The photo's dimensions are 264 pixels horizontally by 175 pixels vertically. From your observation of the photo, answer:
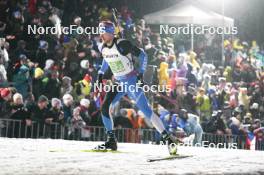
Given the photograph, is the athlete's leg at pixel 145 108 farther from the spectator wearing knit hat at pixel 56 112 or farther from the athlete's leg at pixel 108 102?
the spectator wearing knit hat at pixel 56 112

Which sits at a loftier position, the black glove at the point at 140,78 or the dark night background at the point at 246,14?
the dark night background at the point at 246,14

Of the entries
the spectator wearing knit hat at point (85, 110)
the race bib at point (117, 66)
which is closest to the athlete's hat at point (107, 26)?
the race bib at point (117, 66)

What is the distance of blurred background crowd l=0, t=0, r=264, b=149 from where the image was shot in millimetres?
15812

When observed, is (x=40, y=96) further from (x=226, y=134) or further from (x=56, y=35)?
(x=226, y=134)

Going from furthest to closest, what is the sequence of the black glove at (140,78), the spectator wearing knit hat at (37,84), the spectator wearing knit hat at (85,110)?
the spectator wearing knit hat at (85,110) < the spectator wearing knit hat at (37,84) < the black glove at (140,78)

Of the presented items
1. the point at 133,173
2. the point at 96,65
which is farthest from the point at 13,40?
the point at 133,173

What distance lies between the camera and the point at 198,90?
748 inches

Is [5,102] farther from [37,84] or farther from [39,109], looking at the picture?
[37,84]

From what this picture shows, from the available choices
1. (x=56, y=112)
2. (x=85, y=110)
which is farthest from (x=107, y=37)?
(x=85, y=110)

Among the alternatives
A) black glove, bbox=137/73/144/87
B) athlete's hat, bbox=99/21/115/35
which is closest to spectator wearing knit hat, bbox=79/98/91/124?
athlete's hat, bbox=99/21/115/35

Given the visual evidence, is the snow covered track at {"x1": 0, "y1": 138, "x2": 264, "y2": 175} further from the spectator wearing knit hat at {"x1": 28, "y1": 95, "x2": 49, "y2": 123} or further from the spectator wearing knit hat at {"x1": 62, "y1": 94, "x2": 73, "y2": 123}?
the spectator wearing knit hat at {"x1": 62, "y1": 94, "x2": 73, "y2": 123}

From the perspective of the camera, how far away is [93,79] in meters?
17.8

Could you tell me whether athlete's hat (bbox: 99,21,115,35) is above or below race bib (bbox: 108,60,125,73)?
above

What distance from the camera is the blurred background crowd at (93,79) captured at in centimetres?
1581
